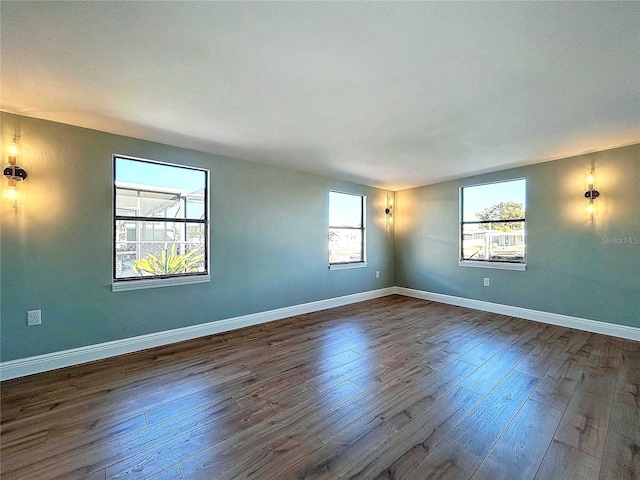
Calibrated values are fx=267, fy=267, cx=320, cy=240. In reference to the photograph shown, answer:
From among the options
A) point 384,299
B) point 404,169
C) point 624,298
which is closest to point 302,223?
point 404,169

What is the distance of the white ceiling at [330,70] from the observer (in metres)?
1.45

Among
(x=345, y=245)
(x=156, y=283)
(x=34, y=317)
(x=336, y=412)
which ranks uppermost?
(x=345, y=245)

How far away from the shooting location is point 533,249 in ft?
13.7

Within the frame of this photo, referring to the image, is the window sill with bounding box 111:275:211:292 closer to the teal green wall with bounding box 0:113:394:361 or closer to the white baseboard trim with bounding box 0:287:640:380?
the teal green wall with bounding box 0:113:394:361

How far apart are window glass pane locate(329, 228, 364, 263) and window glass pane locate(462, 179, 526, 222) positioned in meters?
2.07

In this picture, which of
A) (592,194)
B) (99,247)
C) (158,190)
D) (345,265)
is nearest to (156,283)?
(99,247)

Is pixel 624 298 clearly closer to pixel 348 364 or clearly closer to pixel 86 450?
pixel 348 364

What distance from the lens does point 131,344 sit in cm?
301

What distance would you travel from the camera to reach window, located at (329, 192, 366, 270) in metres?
5.12

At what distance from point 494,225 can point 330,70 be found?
13.7 feet

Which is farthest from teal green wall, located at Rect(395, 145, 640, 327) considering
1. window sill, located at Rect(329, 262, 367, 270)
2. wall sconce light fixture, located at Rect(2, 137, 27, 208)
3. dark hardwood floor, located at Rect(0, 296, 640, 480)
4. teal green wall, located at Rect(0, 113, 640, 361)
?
wall sconce light fixture, located at Rect(2, 137, 27, 208)

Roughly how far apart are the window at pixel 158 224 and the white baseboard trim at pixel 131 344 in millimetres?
615

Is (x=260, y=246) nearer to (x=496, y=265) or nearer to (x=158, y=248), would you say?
(x=158, y=248)

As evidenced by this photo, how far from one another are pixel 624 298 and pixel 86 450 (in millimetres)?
5608
